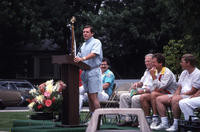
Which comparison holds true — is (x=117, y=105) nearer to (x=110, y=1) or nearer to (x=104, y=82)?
(x=104, y=82)

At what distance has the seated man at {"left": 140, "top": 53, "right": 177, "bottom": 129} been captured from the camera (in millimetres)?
9936

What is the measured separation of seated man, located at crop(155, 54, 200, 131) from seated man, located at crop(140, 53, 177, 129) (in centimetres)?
26

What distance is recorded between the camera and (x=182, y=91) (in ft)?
31.7

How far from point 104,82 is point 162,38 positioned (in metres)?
23.7

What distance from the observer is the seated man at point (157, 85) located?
9936 mm

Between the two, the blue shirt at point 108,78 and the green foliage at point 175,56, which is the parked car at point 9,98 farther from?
the blue shirt at point 108,78

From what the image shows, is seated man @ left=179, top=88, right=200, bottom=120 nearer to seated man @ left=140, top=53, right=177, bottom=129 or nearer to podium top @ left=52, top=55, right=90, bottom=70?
seated man @ left=140, top=53, right=177, bottom=129

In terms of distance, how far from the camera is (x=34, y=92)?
1019 centimetres

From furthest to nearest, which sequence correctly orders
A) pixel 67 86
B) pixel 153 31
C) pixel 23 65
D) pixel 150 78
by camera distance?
pixel 23 65 → pixel 153 31 → pixel 150 78 → pixel 67 86

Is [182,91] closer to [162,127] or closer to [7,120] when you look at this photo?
[162,127]

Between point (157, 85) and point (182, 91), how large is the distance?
0.54m

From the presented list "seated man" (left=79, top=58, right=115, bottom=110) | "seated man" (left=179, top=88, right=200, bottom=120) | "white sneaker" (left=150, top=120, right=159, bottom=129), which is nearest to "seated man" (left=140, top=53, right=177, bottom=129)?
"white sneaker" (left=150, top=120, right=159, bottom=129)

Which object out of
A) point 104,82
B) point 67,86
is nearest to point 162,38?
point 104,82

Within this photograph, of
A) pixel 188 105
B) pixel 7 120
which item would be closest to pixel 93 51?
pixel 188 105
